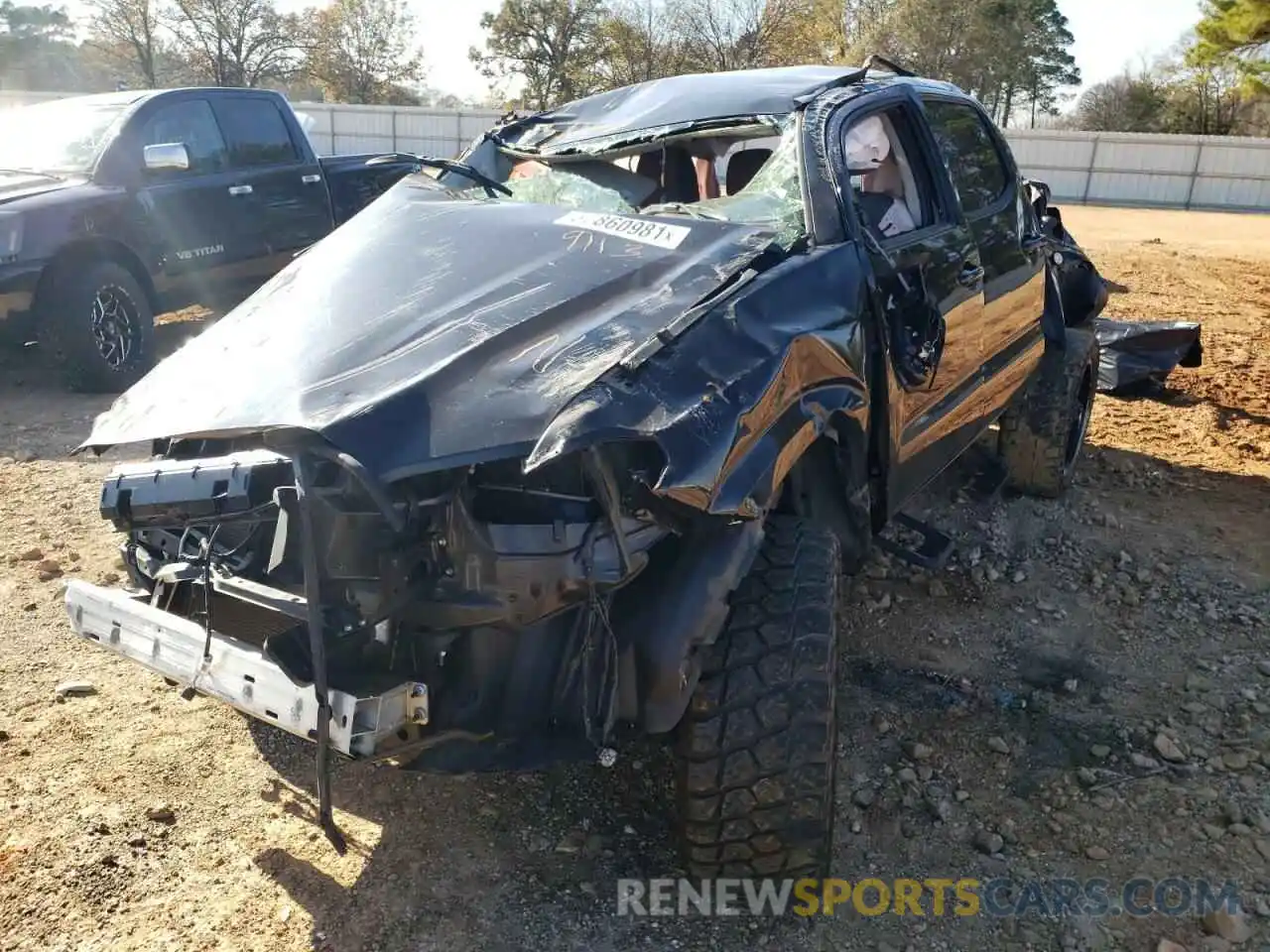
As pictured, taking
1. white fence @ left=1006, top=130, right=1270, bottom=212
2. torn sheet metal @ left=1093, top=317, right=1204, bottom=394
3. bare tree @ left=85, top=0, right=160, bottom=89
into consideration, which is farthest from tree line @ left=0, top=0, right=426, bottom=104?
torn sheet metal @ left=1093, top=317, right=1204, bottom=394

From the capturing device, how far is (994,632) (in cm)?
390

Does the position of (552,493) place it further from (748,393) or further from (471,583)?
(748,393)

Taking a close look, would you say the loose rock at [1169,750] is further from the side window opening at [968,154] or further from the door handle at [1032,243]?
the door handle at [1032,243]

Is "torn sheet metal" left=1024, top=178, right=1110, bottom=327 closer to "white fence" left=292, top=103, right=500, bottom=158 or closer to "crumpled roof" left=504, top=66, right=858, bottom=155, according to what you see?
"crumpled roof" left=504, top=66, right=858, bottom=155

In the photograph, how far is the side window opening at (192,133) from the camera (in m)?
7.00

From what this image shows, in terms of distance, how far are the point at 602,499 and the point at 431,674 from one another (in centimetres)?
58

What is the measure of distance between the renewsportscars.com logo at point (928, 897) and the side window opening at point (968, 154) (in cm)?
236

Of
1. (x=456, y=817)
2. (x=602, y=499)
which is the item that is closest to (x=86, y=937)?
(x=456, y=817)

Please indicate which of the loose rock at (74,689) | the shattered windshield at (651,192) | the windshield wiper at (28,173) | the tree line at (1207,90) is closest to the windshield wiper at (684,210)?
the shattered windshield at (651,192)

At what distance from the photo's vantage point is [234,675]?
7.48 ft

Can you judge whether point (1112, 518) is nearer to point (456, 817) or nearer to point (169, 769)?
point (456, 817)

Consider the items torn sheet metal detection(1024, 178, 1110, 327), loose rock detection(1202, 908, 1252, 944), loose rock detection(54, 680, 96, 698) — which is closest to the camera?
loose rock detection(1202, 908, 1252, 944)

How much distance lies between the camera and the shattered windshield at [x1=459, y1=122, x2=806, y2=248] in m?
3.14

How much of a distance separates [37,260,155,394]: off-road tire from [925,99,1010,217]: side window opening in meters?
5.03
